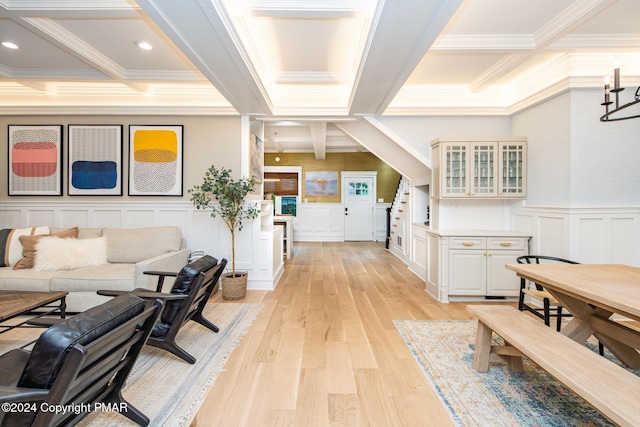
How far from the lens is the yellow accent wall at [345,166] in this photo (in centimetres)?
900

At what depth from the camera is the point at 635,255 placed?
10.3 feet

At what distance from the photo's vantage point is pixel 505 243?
3.70 m

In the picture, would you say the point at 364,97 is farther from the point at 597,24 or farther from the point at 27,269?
the point at 27,269

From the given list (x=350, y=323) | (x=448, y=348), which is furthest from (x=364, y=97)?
(x=448, y=348)

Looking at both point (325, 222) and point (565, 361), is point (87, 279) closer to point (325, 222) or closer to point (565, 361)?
point (565, 361)

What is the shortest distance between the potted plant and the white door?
5.21m

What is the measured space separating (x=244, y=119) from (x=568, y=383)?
13.6ft

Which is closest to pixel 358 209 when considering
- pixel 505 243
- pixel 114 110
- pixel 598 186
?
pixel 505 243

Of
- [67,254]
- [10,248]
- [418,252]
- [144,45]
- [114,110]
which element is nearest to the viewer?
[144,45]

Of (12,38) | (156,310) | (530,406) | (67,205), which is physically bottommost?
(530,406)

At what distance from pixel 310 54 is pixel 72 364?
309 cm

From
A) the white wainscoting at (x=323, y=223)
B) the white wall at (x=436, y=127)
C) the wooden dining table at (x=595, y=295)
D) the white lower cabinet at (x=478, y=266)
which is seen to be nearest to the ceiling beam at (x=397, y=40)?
the white wall at (x=436, y=127)

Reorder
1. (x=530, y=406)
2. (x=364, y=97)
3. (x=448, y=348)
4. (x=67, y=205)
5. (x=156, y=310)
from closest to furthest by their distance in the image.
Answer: (x=156, y=310) → (x=530, y=406) → (x=448, y=348) → (x=364, y=97) → (x=67, y=205)

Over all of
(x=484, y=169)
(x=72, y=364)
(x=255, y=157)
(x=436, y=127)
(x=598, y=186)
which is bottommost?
(x=72, y=364)
